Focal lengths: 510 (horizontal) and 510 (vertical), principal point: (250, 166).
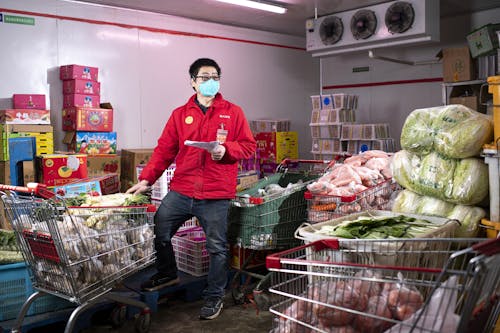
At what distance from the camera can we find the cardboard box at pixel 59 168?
20.5 feet

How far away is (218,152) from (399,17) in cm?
532

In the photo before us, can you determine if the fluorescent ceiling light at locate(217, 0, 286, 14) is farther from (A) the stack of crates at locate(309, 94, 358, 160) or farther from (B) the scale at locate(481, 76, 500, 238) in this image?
(B) the scale at locate(481, 76, 500, 238)

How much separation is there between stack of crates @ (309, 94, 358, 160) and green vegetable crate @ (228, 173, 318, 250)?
502 centimetres

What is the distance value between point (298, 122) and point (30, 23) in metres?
6.22

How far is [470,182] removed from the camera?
113 inches

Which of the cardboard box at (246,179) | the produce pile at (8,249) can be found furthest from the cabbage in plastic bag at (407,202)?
the produce pile at (8,249)

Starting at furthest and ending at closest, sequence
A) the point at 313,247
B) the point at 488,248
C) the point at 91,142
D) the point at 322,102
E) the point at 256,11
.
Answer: the point at 322,102, the point at 256,11, the point at 91,142, the point at 313,247, the point at 488,248

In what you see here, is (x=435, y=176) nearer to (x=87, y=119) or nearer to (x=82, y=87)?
(x=87, y=119)

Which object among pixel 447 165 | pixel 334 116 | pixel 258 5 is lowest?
pixel 447 165

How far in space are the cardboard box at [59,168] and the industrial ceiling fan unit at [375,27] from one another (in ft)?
16.0

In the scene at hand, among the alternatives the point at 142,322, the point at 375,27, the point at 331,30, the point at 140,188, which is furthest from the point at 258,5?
the point at 142,322

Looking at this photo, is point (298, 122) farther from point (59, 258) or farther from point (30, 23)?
point (59, 258)

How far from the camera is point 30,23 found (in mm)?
7227

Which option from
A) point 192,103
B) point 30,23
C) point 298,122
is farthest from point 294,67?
point 192,103
